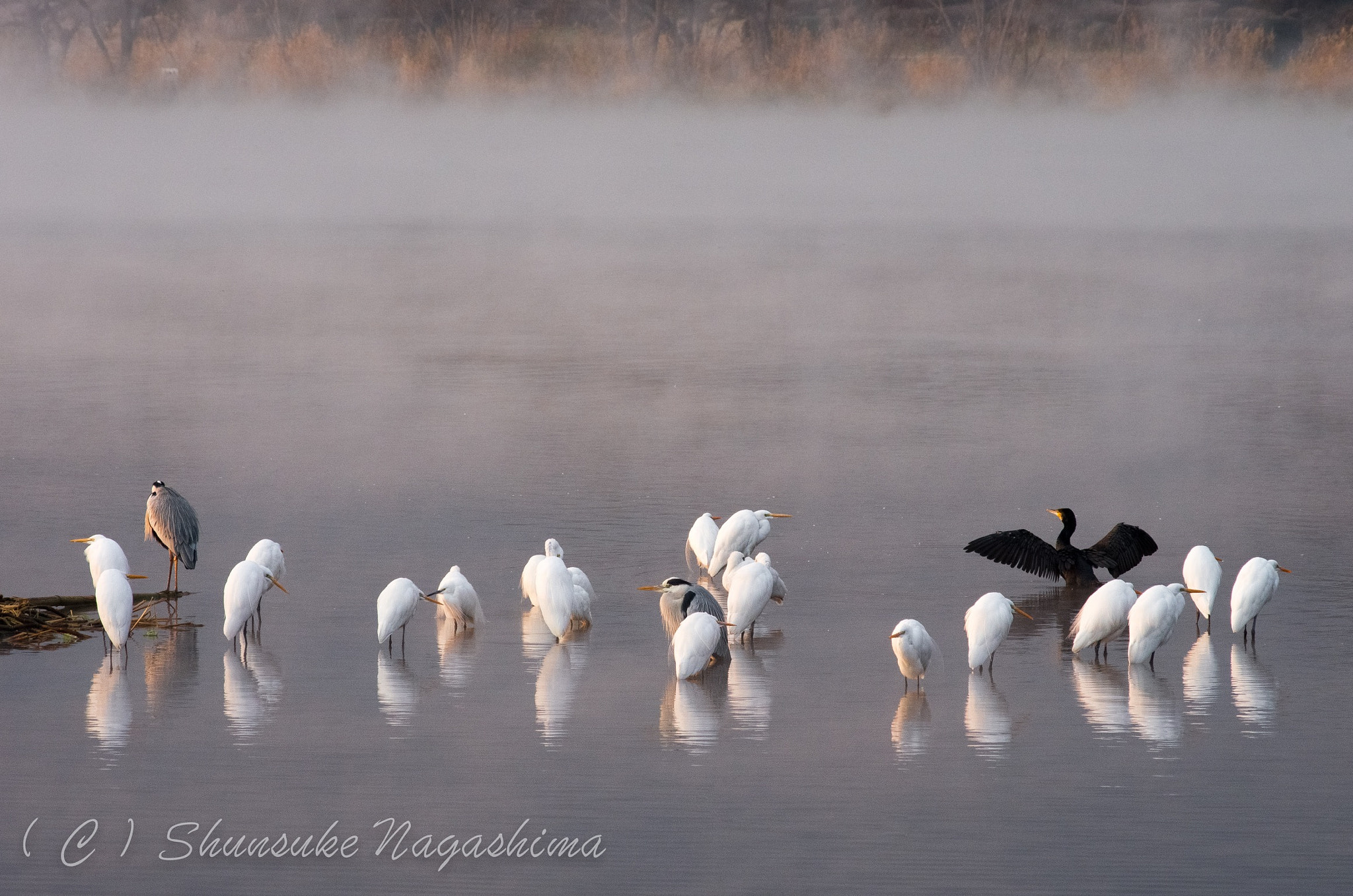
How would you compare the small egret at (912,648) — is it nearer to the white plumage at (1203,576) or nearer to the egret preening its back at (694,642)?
the egret preening its back at (694,642)

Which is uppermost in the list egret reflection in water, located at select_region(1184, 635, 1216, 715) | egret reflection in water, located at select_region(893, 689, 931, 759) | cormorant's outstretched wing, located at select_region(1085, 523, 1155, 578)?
cormorant's outstretched wing, located at select_region(1085, 523, 1155, 578)

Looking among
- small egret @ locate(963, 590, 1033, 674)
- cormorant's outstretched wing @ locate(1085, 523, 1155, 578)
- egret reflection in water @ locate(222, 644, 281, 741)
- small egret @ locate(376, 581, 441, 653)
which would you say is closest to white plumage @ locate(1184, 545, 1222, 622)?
cormorant's outstretched wing @ locate(1085, 523, 1155, 578)

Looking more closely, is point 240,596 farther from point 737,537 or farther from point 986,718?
point 986,718

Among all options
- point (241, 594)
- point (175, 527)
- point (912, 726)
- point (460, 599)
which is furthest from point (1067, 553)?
point (175, 527)

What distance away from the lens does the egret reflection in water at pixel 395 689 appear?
721 centimetres

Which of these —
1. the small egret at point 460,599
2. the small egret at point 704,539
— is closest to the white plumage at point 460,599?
the small egret at point 460,599

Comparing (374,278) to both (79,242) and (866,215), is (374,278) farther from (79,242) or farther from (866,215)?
(866,215)

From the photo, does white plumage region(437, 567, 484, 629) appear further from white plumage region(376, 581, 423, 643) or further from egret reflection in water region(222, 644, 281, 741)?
egret reflection in water region(222, 644, 281, 741)

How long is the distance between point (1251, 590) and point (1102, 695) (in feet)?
3.88

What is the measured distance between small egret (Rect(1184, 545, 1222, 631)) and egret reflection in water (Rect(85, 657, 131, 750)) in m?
4.85

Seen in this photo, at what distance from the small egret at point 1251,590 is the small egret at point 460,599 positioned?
11.2ft

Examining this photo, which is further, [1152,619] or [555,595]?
[555,595]

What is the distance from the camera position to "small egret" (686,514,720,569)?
32.2 feet

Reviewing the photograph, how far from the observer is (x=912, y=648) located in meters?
7.46
